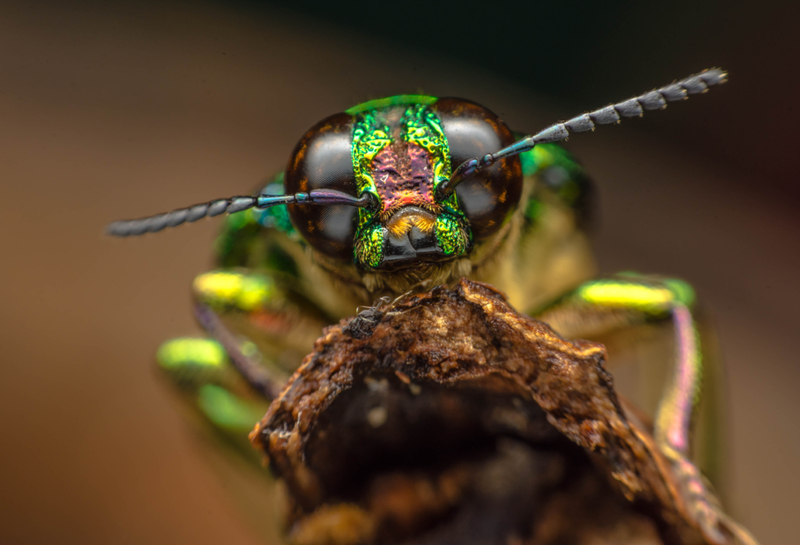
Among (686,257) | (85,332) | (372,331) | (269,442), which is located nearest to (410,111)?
(372,331)

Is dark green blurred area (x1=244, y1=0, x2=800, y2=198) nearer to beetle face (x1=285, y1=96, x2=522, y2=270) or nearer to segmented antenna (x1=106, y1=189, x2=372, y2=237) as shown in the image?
beetle face (x1=285, y1=96, x2=522, y2=270)

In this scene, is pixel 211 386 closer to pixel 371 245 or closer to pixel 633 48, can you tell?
pixel 371 245

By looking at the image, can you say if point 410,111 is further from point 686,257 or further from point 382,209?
point 686,257

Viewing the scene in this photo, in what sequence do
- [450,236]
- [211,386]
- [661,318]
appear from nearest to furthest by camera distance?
1. [450,236]
2. [661,318]
3. [211,386]

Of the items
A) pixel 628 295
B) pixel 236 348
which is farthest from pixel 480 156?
pixel 236 348

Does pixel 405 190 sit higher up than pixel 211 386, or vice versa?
pixel 405 190

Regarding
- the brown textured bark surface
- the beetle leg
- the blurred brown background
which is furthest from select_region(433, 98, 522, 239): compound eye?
the beetle leg
